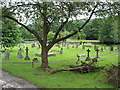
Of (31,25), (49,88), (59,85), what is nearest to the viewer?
(49,88)

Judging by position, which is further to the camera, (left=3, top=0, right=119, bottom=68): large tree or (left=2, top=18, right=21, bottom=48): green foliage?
(left=2, top=18, right=21, bottom=48): green foliage

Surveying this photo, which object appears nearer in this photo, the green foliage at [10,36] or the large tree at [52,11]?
the large tree at [52,11]

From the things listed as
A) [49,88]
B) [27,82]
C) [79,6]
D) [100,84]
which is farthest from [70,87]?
[79,6]

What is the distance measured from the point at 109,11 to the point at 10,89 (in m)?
8.04

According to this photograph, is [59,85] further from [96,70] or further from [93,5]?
[93,5]

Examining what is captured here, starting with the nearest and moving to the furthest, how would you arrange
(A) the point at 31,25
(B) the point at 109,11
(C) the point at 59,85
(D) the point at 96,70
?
(C) the point at 59,85 < (D) the point at 96,70 < (B) the point at 109,11 < (A) the point at 31,25

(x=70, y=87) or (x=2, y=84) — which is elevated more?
(x=2, y=84)

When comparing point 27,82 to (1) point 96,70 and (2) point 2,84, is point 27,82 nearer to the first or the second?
(2) point 2,84

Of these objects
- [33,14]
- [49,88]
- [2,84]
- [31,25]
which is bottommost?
[49,88]

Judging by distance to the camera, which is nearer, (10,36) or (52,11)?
(52,11)

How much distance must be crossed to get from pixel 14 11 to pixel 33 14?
148 cm

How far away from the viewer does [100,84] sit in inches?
250

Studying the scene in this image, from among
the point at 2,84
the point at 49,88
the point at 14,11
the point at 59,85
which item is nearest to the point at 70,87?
the point at 59,85

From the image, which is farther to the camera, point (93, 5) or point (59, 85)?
point (93, 5)
